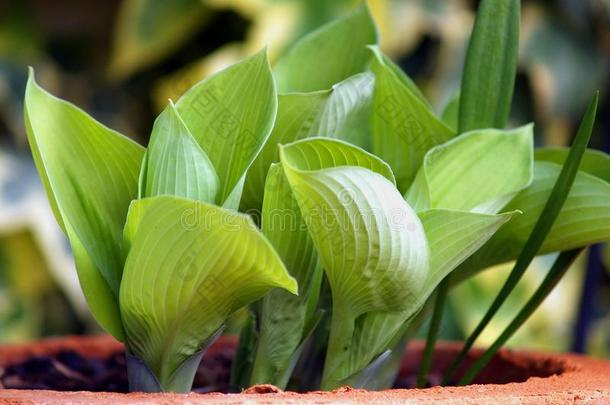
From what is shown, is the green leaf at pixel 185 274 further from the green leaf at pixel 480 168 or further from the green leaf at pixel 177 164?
the green leaf at pixel 480 168

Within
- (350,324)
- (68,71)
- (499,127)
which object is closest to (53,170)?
(350,324)

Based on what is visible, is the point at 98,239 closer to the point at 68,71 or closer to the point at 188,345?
the point at 188,345

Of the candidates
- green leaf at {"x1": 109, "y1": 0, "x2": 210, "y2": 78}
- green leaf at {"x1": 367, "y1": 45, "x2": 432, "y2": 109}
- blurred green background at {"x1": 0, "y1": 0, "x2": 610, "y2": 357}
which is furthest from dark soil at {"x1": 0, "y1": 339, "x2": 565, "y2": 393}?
green leaf at {"x1": 109, "y1": 0, "x2": 210, "y2": 78}

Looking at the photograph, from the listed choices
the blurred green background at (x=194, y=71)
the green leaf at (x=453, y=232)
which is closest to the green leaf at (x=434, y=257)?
the green leaf at (x=453, y=232)

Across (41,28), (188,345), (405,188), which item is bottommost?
(188,345)

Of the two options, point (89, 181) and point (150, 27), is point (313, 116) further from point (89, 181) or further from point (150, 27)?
point (150, 27)

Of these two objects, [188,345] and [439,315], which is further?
[439,315]

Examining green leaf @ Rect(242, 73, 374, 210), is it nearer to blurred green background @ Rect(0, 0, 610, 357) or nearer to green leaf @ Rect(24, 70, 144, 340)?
green leaf @ Rect(24, 70, 144, 340)
